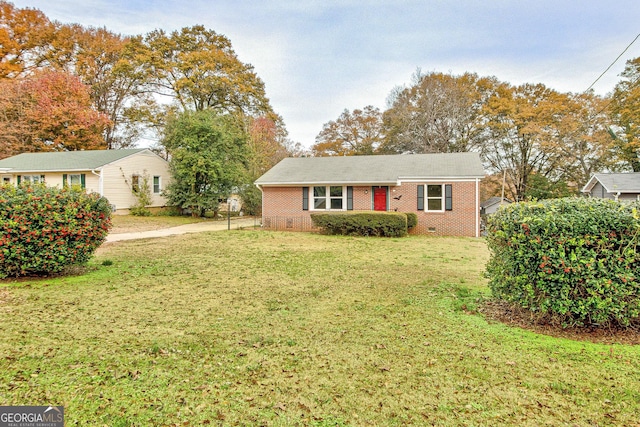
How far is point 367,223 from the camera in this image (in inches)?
543

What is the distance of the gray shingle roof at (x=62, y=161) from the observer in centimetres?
2078

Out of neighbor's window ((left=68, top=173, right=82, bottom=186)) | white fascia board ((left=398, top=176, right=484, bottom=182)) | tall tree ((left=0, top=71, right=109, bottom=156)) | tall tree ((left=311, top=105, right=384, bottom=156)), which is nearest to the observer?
white fascia board ((left=398, top=176, right=484, bottom=182))

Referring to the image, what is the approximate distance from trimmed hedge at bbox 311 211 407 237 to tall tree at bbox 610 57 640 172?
66.2 feet

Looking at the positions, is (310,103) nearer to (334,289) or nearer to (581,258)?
(334,289)

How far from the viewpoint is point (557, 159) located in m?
27.6

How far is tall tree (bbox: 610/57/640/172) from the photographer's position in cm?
2316

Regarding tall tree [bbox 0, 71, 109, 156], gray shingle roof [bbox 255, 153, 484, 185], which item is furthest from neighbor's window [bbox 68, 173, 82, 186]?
gray shingle roof [bbox 255, 153, 484, 185]

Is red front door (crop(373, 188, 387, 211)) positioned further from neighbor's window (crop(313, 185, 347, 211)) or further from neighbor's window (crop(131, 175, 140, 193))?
neighbor's window (crop(131, 175, 140, 193))

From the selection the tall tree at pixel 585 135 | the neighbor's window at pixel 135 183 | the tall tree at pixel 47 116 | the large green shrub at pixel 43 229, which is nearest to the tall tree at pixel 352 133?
the tall tree at pixel 585 135

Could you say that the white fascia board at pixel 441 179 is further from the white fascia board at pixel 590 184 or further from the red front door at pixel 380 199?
the white fascia board at pixel 590 184

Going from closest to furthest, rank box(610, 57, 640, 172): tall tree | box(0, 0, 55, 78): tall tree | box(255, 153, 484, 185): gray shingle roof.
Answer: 1. box(255, 153, 484, 185): gray shingle roof
2. box(610, 57, 640, 172): tall tree
3. box(0, 0, 55, 78): tall tree

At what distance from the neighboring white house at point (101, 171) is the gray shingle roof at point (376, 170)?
1014cm

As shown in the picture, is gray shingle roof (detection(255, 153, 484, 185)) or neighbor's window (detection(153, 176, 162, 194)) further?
neighbor's window (detection(153, 176, 162, 194))

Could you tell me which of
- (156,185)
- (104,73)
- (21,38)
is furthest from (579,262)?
(21,38)
